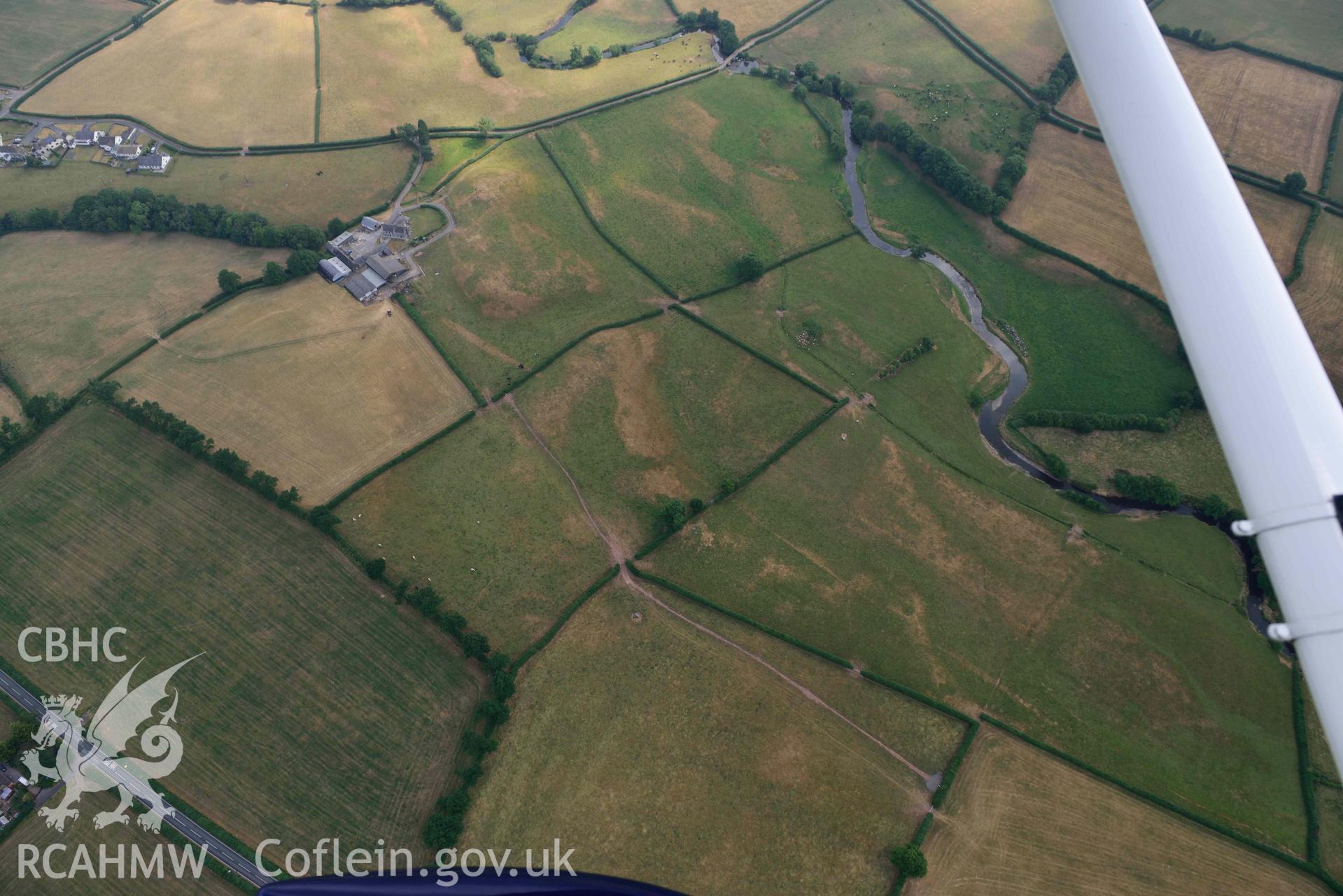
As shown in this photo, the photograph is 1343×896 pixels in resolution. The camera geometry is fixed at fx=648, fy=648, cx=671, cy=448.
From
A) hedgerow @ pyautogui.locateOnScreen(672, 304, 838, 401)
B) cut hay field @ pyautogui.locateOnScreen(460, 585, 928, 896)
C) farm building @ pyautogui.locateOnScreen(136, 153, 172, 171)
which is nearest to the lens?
cut hay field @ pyautogui.locateOnScreen(460, 585, 928, 896)

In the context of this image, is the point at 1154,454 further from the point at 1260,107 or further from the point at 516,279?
the point at 516,279

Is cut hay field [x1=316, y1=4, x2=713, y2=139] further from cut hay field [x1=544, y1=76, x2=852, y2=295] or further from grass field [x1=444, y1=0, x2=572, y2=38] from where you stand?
cut hay field [x1=544, y1=76, x2=852, y2=295]

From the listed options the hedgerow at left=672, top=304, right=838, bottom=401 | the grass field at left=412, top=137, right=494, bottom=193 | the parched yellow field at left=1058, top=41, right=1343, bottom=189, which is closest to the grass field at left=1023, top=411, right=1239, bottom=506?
the hedgerow at left=672, top=304, right=838, bottom=401

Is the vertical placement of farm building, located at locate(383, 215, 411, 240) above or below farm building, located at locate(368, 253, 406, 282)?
above

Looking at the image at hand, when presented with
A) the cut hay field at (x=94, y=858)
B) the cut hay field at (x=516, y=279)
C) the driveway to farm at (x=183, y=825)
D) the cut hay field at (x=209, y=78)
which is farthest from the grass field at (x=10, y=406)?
the cut hay field at (x=209, y=78)

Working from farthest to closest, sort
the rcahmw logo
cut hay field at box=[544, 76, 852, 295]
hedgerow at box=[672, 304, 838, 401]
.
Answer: cut hay field at box=[544, 76, 852, 295], hedgerow at box=[672, 304, 838, 401], the rcahmw logo

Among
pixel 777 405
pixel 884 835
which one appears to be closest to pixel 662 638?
pixel 884 835

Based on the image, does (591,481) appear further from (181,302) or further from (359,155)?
(359,155)
